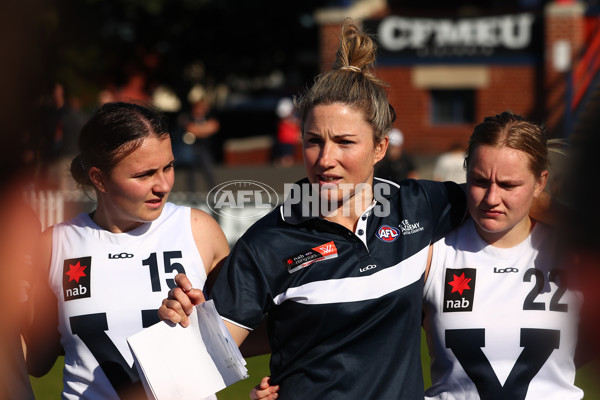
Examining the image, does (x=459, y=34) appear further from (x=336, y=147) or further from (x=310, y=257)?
(x=310, y=257)

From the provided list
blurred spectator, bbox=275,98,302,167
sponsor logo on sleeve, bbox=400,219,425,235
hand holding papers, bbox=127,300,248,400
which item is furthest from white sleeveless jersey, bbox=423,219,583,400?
blurred spectator, bbox=275,98,302,167

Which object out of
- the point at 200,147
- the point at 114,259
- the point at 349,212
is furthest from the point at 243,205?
the point at 200,147

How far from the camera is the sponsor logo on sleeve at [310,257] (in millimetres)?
2424

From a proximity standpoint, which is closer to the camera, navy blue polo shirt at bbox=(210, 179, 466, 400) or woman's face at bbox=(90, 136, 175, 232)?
navy blue polo shirt at bbox=(210, 179, 466, 400)

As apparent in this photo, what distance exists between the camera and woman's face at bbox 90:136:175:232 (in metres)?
2.70

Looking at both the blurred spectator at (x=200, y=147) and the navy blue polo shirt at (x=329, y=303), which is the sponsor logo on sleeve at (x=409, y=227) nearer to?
the navy blue polo shirt at (x=329, y=303)

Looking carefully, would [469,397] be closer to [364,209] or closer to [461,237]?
[461,237]

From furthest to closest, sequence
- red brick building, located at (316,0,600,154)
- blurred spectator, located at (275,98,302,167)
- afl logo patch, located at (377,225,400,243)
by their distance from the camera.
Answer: red brick building, located at (316,0,600,154) → blurred spectator, located at (275,98,302,167) → afl logo patch, located at (377,225,400,243)

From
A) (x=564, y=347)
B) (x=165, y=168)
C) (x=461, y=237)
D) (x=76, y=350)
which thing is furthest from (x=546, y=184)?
(x=76, y=350)

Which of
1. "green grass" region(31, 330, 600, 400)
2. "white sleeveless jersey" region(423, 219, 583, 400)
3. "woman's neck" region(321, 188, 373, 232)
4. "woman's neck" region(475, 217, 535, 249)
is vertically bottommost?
"green grass" region(31, 330, 600, 400)

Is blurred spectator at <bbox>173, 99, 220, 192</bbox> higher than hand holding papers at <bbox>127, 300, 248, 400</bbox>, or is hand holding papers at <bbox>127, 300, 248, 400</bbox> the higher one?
hand holding papers at <bbox>127, 300, 248, 400</bbox>

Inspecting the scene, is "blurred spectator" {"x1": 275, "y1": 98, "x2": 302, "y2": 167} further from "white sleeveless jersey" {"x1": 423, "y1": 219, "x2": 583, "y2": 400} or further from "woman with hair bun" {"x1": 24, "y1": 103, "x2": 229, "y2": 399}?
"white sleeveless jersey" {"x1": 423, "y1": 219, "x2": 583, "y2": 400}

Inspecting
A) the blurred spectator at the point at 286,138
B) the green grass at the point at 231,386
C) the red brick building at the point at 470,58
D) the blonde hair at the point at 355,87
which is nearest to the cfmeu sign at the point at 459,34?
the red brick building at the point at 470,58

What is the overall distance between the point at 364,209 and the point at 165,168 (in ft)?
2.39
